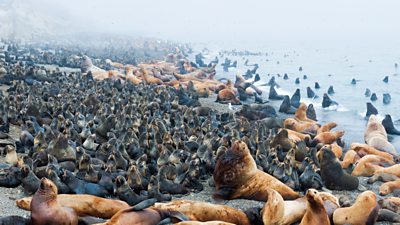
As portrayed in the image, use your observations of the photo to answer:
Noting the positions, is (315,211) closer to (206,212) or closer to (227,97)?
(206,212)

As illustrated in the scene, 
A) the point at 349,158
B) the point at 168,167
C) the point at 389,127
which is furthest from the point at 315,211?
the point at 389,127

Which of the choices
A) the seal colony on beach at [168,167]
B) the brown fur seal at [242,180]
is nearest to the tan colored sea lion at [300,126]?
the seal colony on beach at [168,167]

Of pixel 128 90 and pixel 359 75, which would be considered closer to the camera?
pixel 128 90

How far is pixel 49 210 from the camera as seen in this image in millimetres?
5500

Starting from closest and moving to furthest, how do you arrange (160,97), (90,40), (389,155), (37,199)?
(37,199) < (389,155) < (160,97) < (90,40)

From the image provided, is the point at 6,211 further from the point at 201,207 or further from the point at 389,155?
the point at 389,155

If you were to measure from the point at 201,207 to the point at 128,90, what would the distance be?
9.88 m

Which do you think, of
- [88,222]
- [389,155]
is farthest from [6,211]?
[389,155]

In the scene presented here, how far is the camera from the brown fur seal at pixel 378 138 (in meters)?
12.1

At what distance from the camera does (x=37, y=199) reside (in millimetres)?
5562

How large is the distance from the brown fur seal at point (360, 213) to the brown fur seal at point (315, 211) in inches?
17.1

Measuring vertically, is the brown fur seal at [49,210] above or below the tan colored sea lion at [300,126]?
above

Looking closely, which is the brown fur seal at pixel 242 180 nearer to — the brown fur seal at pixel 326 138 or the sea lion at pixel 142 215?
the sea lion at pixel 142 215

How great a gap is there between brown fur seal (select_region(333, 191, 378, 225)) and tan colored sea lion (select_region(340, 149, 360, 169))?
3516 millimetres
